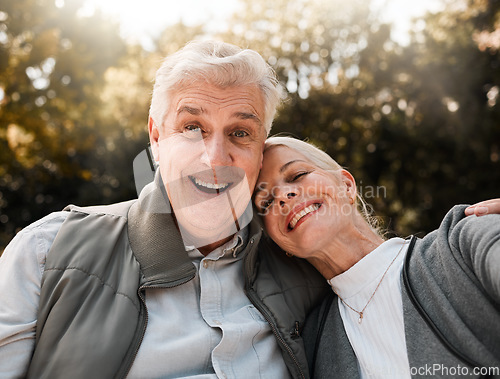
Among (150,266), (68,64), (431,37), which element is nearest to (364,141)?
(431,37)

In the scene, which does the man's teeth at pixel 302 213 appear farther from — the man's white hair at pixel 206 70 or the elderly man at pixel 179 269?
the man's white hair at pixel 206 70

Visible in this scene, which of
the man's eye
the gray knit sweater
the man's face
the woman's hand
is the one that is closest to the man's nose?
the man's face

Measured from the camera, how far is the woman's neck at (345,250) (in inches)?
97.7

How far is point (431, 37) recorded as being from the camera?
12477 mm

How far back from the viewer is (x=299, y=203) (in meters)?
2.46

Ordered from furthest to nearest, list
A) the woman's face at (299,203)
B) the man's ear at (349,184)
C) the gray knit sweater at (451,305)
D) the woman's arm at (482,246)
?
the man's ear at (349,184) → the woman's face at (299,203) → the gray knit sweater at (451,305) → the woman's arm at (482,246)

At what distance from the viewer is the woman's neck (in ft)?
8.14

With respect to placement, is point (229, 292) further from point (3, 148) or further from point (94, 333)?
point (3, 148)

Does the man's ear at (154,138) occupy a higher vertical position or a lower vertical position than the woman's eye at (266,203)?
higher

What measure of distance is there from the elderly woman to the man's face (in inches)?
12.5

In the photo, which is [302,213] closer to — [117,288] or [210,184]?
[210,184]

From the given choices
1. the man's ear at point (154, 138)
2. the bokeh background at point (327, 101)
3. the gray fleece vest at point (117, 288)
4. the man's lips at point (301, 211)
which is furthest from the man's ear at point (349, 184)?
the bokeh background at point (327, 101)

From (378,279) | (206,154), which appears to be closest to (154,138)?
(206,154)

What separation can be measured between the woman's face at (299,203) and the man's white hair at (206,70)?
1.48 ft
